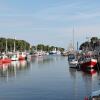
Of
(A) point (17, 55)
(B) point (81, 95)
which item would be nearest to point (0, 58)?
(A) point (17, 55)

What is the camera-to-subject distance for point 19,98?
129ft

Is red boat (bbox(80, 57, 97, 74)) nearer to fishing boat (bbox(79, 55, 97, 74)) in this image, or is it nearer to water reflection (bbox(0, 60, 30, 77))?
fishing boat (bbox(79, 55, 97, 74))

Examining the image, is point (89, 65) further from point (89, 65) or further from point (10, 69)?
point (10, 69)

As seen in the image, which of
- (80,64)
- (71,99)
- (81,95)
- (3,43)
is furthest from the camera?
(3,43)

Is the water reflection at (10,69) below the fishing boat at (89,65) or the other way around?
below

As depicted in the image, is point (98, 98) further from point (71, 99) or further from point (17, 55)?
point (17, 55)

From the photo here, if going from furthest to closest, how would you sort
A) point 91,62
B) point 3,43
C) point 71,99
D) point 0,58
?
1. point 3,43
2. point 0,58
3. point 91,62
4. point 71,99

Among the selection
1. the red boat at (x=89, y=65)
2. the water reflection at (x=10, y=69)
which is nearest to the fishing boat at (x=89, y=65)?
the red boat at (x=89, y=65)

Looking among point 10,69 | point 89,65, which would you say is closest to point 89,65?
point 89,65

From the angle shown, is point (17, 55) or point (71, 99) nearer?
point (71, 99)

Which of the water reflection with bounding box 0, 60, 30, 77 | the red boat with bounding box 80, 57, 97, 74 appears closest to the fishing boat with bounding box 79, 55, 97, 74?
the red boat with bounding box 80, 57, 97, 74

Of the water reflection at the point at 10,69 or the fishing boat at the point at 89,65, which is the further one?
the fishing boat at the point at 89,65

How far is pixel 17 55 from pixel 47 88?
4011 inches

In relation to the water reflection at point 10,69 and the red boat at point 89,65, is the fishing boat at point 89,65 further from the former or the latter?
the water reflection at point 10,69
